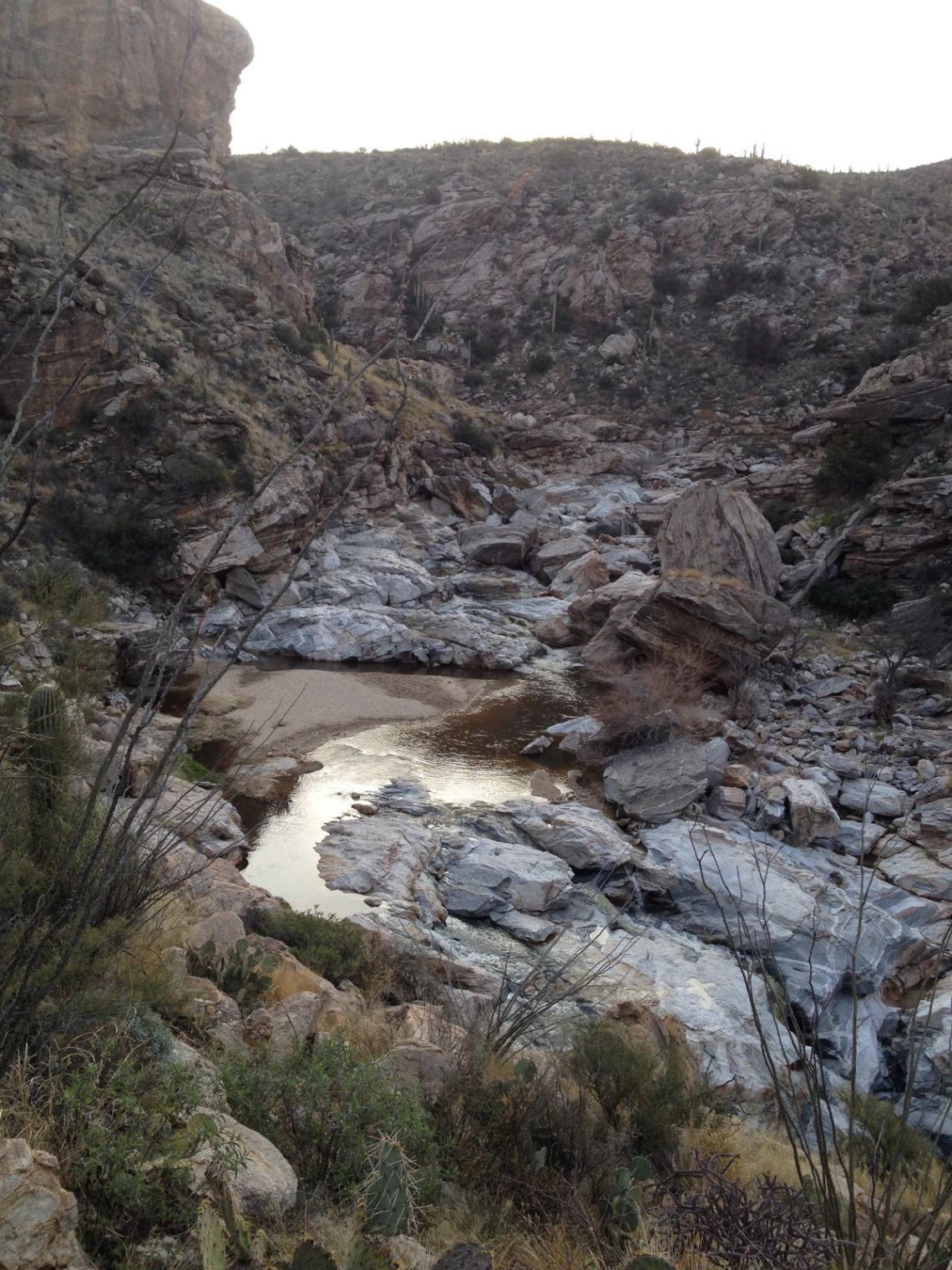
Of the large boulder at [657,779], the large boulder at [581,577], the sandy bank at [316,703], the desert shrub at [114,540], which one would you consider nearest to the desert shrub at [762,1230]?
the large boulder at [657,779]

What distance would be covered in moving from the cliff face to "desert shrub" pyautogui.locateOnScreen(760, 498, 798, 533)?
2310 cm

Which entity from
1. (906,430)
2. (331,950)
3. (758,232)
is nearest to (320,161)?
(758,232)

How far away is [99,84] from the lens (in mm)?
29906

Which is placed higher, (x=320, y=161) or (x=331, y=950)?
(x=320, y=161)

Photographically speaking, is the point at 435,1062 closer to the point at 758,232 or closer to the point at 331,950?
the point at 331,950

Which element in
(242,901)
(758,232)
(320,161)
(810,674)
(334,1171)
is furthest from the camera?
(320,161)

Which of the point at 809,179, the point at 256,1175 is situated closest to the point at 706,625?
the point at 256,1175

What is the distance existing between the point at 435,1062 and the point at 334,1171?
1.11m

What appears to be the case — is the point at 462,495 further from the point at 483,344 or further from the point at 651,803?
the point at 651,803

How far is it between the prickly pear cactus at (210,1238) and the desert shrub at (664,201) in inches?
1991

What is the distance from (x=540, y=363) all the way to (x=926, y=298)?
668 inches

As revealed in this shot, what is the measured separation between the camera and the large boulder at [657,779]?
12.3m

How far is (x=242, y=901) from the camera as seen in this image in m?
7.59

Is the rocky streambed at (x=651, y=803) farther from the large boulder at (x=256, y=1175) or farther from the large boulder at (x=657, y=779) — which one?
the large boulder at (x=256, y=1175)
